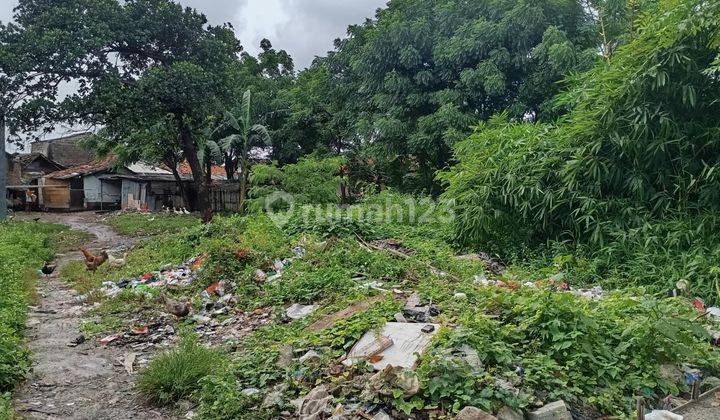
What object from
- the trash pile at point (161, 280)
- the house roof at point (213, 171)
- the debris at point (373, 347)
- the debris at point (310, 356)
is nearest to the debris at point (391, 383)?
the debris at point (373, 347)

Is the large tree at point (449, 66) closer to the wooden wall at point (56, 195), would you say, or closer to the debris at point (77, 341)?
the debris at point (77, 341)

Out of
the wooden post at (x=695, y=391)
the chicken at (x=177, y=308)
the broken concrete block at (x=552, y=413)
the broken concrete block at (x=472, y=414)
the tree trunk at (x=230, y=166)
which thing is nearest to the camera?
the broken concrete block at (x=472, y=414)

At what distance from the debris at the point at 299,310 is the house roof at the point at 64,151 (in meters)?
28.3

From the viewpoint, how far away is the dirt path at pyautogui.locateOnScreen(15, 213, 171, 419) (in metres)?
3.05

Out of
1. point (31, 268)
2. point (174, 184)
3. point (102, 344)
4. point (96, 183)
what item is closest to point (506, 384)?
point (102, 344)

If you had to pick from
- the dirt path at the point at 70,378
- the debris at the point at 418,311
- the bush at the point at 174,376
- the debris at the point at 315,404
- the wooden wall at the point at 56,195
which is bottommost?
the dirt path at the point at 70,378

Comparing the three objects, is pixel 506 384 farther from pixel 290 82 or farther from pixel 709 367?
pixel 290 82

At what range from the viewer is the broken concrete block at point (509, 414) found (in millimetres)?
2375

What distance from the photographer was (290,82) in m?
19.4

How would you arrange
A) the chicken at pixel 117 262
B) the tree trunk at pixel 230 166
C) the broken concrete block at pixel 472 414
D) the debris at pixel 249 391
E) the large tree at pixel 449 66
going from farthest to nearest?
the tree trunk at pixel 230 166, the large tree at pixel 449 66, the chicken at pixel 117 262, the debris at pixel 249 391, the broken concrete block at pixel 472 414

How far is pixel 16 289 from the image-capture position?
5836 millimetres

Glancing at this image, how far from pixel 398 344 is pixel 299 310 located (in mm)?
1791

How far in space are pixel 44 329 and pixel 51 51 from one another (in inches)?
349

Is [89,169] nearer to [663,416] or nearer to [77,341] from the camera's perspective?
[77,341]
